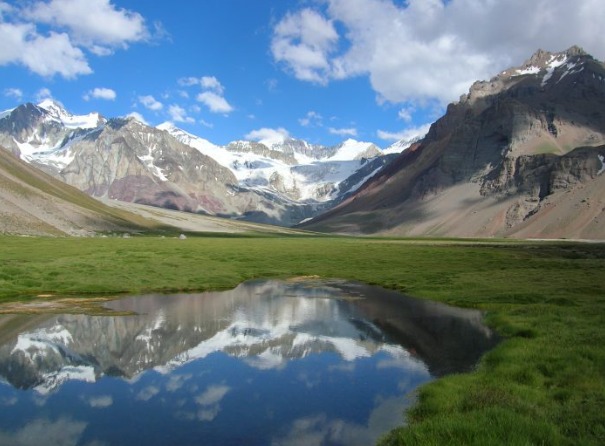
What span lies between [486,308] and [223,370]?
2366cm

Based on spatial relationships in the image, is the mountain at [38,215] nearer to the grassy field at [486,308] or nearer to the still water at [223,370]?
the grassy field at [486,308]

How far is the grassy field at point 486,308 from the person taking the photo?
14281mm

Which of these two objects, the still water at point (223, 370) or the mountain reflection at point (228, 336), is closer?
the still water at point (223, 370)

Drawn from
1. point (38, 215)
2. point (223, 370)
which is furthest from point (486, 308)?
point (38, 215)

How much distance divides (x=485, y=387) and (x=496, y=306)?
898 inches

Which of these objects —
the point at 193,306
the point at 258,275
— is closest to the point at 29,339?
the point at 193,306

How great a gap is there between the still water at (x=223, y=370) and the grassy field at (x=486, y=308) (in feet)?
6.84

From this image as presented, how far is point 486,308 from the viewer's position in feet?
131

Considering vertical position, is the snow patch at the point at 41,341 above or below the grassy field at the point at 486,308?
below

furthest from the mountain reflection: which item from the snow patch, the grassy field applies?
the grassy field

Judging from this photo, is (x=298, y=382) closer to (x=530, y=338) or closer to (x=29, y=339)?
(x=530, y=338)

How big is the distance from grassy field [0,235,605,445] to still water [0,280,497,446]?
2084mm

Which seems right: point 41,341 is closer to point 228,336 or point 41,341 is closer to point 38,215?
point 228,336

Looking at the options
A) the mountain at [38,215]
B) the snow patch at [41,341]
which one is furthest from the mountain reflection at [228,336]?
the mountain at [38,215]
